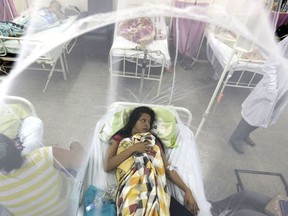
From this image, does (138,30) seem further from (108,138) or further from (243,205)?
(243,205)

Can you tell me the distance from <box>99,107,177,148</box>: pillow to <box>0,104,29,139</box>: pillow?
1.36 feet

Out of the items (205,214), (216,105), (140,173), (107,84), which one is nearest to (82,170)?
(140,173)

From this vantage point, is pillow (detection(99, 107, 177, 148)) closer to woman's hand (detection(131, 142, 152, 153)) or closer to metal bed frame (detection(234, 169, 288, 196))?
woman's hand (detection(131, 142, 152, 153))

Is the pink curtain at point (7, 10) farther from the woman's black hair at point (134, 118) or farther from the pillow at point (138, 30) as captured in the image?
the woman's black hair at point (134, 118)

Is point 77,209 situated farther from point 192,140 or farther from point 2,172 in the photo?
point 192,140

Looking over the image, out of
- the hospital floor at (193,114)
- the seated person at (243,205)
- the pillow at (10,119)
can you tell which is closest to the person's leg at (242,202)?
the seated person at (243,205)

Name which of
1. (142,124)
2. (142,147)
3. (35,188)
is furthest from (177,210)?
(35,188)

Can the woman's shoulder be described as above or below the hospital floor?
above

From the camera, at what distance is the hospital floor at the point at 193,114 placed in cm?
137

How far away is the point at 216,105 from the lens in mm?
1595

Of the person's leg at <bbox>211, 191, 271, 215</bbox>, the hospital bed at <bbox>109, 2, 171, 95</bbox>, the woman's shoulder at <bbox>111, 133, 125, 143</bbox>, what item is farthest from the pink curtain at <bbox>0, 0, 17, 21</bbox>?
the person's leg at <bbox>211, 191, 271, 215</bbox>

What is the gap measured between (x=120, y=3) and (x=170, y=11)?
6.4 inches

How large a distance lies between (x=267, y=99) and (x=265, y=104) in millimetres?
50

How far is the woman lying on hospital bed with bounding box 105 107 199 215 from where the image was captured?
85 cm
